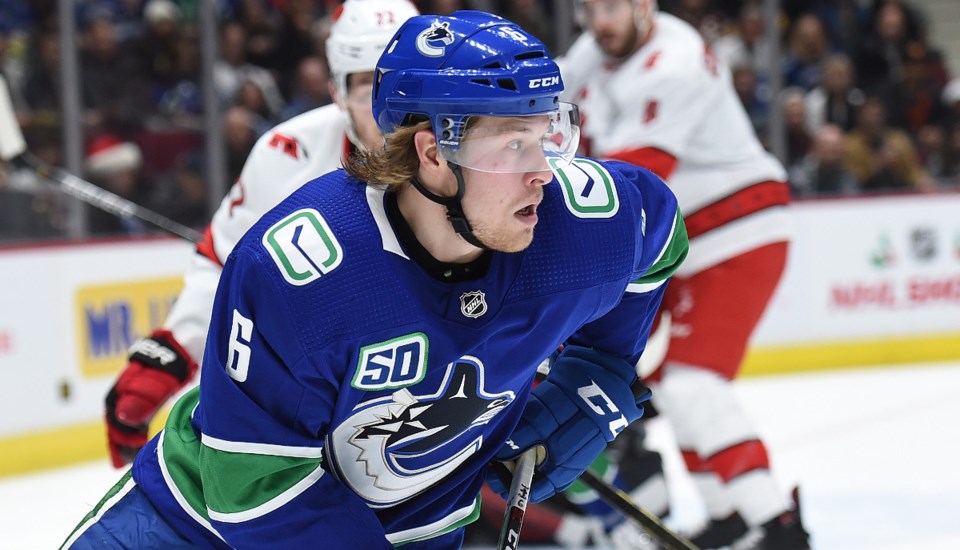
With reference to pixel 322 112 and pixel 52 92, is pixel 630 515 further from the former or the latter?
pixel 52 92

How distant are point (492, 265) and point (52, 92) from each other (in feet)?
13.3

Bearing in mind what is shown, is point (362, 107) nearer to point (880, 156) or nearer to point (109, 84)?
point (109, 84)

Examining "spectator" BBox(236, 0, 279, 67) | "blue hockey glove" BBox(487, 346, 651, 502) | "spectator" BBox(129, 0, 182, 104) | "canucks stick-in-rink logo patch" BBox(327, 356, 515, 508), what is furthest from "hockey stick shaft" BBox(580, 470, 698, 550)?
"spectator" BBox(236, 0, 279, 67)

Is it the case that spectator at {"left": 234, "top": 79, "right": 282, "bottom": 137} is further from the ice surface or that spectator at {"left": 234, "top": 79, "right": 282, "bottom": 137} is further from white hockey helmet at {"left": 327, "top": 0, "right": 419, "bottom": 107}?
white hockey helmet at {"left": 327, "top": 0, "right": 419, "bottom": 107}

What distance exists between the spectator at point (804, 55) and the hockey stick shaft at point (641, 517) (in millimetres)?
4925

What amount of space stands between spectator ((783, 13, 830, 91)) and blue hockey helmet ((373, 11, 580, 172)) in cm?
559

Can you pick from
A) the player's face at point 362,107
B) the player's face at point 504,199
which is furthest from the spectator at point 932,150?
the player's face at point 504,199

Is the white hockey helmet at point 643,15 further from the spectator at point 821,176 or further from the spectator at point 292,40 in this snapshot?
the spectator at point 821,176

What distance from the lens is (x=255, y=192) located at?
8.24ft

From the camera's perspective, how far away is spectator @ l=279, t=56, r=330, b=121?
6.11m

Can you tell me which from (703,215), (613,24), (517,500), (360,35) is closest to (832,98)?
(703,215)

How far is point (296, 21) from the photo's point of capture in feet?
21.3

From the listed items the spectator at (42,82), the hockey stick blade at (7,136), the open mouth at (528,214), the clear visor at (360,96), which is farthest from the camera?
the spectator at (42,82)

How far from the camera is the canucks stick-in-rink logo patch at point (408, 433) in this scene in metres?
1.77
